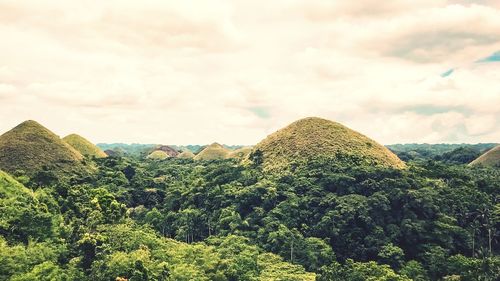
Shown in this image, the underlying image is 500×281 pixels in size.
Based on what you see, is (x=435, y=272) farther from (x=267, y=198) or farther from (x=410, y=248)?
(x=267, y=198)

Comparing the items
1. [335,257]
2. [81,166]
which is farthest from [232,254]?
[81,166]

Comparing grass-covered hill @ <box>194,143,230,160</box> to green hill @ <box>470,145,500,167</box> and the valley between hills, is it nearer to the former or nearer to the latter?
the valley between hills

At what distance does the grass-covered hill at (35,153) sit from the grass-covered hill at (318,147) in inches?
1387

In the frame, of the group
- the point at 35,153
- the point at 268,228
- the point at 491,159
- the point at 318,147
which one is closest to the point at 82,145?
the point at 35,153

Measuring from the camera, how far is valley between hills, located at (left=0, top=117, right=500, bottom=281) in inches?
1385

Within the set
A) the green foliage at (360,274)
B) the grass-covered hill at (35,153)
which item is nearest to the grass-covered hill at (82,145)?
the grass-covered hill at (35,153)

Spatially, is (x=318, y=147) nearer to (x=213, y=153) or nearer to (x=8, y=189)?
(x=8, y=189)

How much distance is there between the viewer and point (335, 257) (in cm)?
4419

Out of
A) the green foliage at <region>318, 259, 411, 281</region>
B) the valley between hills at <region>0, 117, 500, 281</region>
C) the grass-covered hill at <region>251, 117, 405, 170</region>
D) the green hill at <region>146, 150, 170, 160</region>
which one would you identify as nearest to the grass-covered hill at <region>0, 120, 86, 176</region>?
the valley between hills at <region>0, 117, 500, 281</region>

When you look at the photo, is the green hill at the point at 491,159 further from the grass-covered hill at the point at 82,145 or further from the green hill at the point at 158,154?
the green hill at the point at 158,154

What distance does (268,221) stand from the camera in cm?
4997

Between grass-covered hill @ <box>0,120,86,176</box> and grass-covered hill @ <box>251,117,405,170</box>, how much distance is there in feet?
116

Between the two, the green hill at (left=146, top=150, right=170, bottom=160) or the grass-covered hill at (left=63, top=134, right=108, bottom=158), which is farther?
the green hill at (left=146, top=150, right=170, bottom=160)

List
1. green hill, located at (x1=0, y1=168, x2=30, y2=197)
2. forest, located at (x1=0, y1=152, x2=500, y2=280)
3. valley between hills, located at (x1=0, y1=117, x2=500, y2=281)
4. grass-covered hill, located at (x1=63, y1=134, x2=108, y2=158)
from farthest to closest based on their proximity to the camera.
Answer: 1. grass-covered hill, located at (x1=63, y1=134, x2=108, y2=158)
2. green hill, located at (x1=0, y1=168, x2=30, y2=197)
3. valley between hills, located at (x1=0, y1=117, x2=500, y2=281)
4. forest, located at (x1=0, y1=152, x2=500, y2=280)
